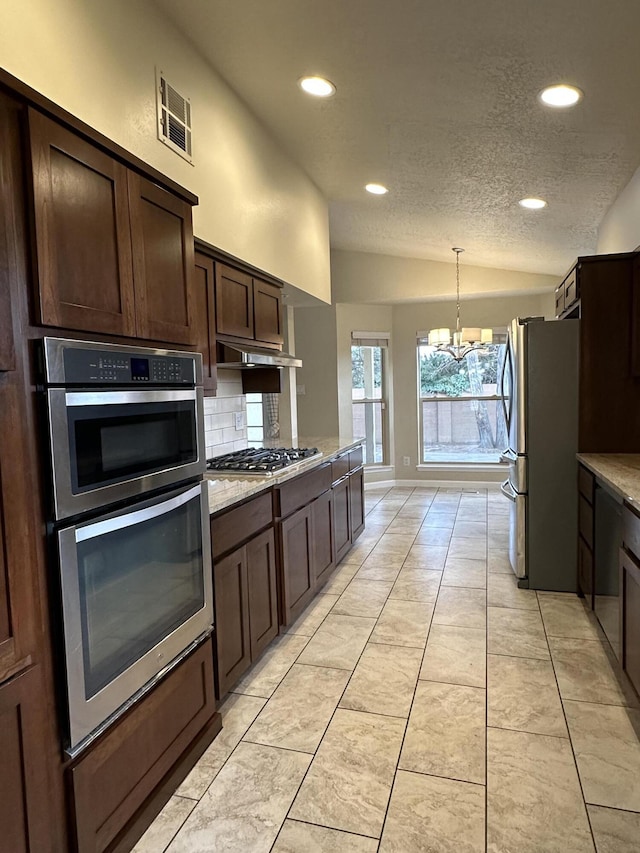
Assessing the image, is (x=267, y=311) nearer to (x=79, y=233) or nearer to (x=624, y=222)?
(x=79, y=233)

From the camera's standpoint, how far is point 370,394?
7.28 metres

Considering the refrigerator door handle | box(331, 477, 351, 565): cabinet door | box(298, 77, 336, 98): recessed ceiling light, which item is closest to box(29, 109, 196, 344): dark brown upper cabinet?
box(298, 77, 336, 98): recessed ceiling light

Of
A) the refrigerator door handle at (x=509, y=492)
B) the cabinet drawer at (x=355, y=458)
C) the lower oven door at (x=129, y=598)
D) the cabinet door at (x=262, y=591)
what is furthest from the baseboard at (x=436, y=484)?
the lower oven door at (x=129, y=598)

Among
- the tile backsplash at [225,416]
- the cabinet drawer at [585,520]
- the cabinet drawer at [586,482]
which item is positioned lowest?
the cabinet drawer at [585,520]

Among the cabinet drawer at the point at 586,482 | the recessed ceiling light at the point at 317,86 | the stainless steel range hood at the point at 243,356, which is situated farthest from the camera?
A: the cabinet drawer at the point at 586,482

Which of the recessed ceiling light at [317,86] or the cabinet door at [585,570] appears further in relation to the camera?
the cabinet door at [585,570]

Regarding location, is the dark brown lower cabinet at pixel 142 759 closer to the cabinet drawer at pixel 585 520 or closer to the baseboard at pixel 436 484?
the cabinet drawer at pixel 585 520

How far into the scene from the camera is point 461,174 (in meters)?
3.58

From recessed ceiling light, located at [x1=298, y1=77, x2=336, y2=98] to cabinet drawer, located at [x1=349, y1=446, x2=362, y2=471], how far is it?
7.89 ft

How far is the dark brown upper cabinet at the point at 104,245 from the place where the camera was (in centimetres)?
129

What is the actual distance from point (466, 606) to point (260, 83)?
10.2 ft

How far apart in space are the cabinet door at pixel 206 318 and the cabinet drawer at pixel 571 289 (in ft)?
7.28

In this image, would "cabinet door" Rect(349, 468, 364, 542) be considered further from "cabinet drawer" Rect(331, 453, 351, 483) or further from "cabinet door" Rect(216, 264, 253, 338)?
"cabinet door" Rect(216, 264, 253, 338)

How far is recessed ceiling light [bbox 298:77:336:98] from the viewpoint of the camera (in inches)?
106
